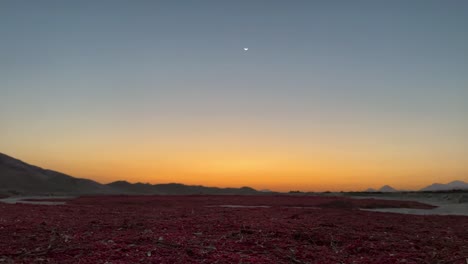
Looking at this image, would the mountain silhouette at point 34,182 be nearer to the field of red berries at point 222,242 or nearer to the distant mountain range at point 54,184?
the distant mountain range at point 54,184

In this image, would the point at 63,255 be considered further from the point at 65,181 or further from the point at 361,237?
the point at 65,181

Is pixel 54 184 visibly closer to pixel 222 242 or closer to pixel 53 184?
pixel 53 184

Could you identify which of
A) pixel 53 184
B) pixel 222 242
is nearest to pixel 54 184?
pixel 53 184

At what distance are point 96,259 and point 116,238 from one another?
3.36m

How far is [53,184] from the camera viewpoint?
360 feet

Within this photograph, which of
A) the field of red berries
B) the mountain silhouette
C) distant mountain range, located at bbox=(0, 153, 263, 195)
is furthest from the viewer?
distant mountain range, located at bbox=(0, 153, 263, 195)

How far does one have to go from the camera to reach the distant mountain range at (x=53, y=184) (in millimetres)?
101375

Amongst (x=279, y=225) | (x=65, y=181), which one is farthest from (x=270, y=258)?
(x=65, y=181)

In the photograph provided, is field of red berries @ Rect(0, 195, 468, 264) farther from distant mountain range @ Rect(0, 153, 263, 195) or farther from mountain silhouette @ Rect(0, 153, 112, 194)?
mountain silhouette @ Rect(0, 153, 112, 194)

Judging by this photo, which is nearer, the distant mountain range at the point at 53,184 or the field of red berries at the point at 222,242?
the field of red berries at the point at 222,242

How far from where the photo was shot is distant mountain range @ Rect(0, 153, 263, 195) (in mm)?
101375

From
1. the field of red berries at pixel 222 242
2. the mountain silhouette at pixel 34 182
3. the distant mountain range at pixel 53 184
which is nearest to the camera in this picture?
the field of red berries at pixel 222 242

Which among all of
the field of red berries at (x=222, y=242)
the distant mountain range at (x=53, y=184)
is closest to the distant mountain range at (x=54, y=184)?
the distant mountain range at (x=53, y=184)

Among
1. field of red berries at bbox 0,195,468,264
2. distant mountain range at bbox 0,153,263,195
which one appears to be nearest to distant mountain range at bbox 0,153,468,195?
distant mountain range at bbox 0,153,263,195
